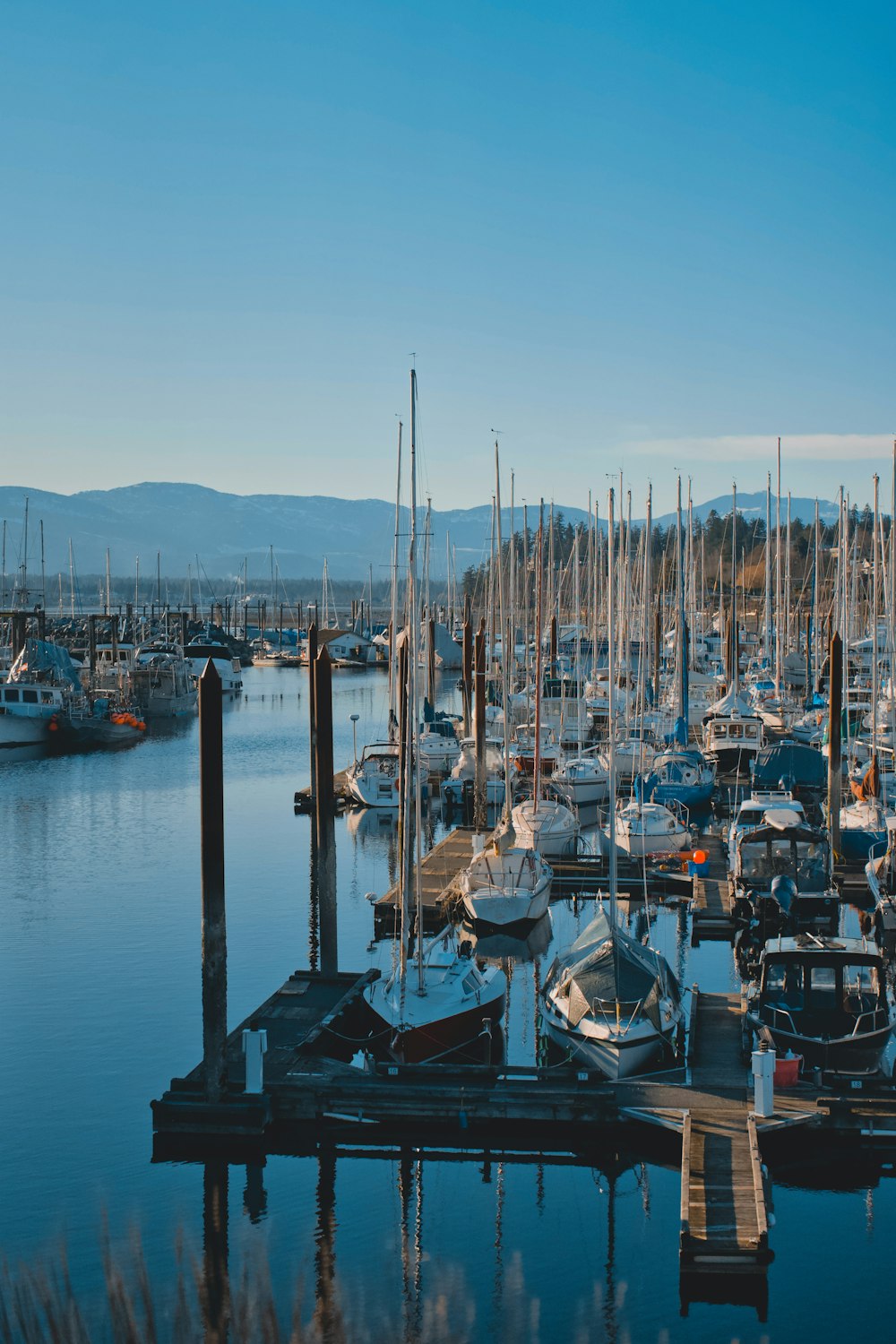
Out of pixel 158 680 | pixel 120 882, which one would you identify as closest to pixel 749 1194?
pixel 120 882

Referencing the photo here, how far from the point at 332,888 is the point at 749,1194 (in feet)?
36.8

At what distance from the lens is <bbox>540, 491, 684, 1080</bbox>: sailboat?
21453 millimetres

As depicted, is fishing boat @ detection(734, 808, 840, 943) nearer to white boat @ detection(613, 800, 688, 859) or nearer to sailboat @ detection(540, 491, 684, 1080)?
white boat @ detection(613, 800, 688, 859)

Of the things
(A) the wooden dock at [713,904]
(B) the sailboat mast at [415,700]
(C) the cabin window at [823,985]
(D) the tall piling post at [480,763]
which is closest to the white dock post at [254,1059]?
(B) the sailboat mast at [415,700]

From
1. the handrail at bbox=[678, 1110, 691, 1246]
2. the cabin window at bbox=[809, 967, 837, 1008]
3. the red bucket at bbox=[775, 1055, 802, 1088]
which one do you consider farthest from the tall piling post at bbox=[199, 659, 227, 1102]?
the cabin window at bbox=[809, 967, 837, 1008]

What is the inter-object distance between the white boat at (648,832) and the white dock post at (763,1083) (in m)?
17.7

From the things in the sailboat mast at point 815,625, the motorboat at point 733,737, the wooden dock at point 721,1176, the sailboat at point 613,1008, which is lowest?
the wooden dock at point 721,1176

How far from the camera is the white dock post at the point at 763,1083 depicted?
62.7 feet

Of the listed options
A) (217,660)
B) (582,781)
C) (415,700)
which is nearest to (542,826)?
(582,781)

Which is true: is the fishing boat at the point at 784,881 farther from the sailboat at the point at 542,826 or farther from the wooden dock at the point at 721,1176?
the wooden dock at the point at 721,1176

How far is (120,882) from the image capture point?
39781 millimetres

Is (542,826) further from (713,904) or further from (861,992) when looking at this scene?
(861,992)

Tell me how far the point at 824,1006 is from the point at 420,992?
650 cm

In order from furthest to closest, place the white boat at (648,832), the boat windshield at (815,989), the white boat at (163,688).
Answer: the white boat at (163,688) → the white boat at (648,832) → the boat windshield at (815,989)
